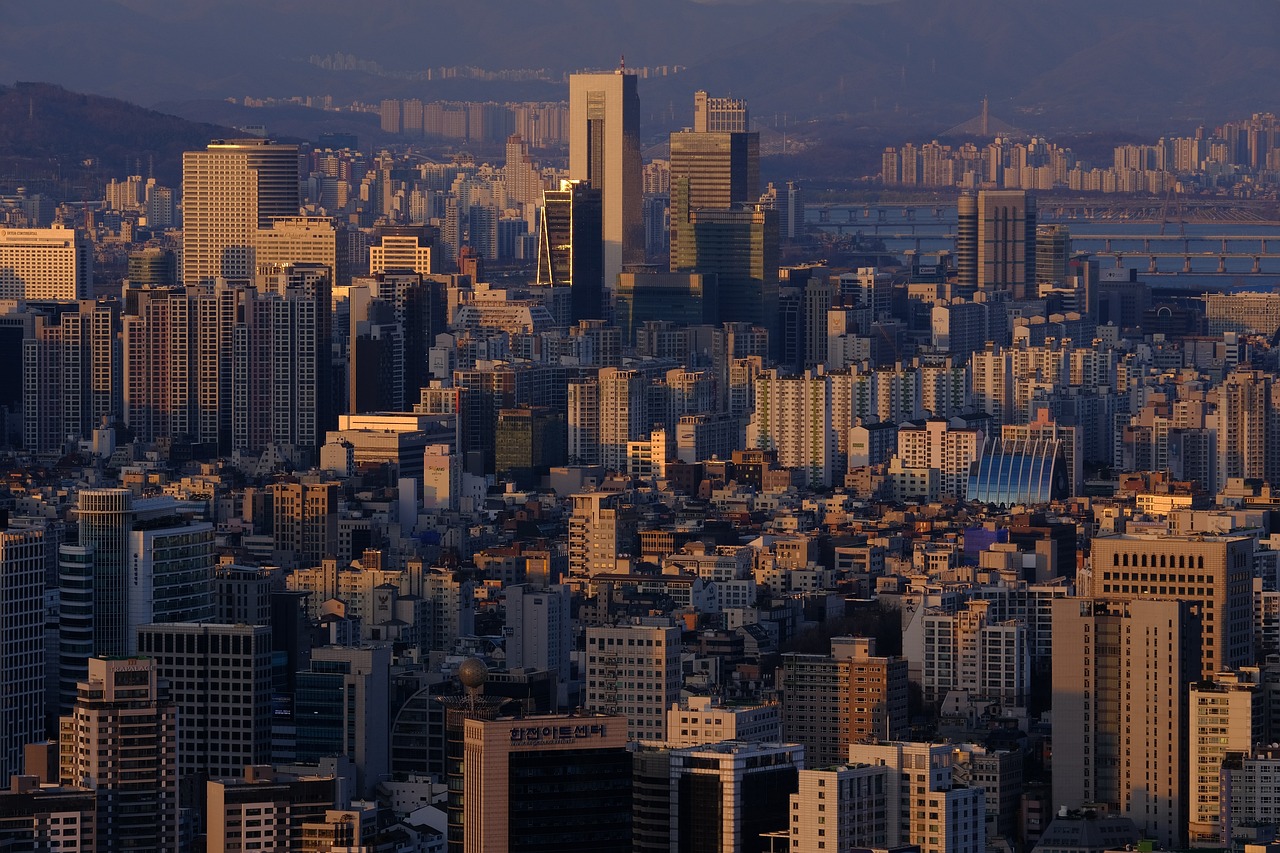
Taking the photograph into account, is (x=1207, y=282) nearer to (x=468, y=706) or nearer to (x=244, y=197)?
(x=244, y=197)

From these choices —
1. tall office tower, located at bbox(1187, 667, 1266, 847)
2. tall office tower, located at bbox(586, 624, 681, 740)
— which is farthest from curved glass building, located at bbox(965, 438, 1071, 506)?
tall office tower, located at bbox(1187, 667, 1266, 847)

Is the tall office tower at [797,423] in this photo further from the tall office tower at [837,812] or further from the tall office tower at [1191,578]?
the tall office tower at [837,812]

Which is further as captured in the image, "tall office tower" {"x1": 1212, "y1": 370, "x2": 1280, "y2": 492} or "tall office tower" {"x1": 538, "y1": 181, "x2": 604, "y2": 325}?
"tall office tower" {"x1": 538, "y1": 181, "x2": 604, "y2": 325}

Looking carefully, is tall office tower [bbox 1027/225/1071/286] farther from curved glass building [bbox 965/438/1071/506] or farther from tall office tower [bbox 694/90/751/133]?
curved glass building [bbox 965/438/1071/506]

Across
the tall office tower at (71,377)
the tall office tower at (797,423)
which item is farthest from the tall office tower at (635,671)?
the tall office tower at (71,377)

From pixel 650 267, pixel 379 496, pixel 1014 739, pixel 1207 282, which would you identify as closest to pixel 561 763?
pixel 1014 739

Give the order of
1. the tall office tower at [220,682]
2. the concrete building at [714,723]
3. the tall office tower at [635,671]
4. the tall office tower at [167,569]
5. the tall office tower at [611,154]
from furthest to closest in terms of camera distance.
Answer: the tall office tower at [611,154]
the tall office tower at [167,569]
the tall office tower at [635,671]
the tall office tower at [220,682]
the concrete building at [714,723]

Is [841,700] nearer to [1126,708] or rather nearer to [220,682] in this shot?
[1126,708]
